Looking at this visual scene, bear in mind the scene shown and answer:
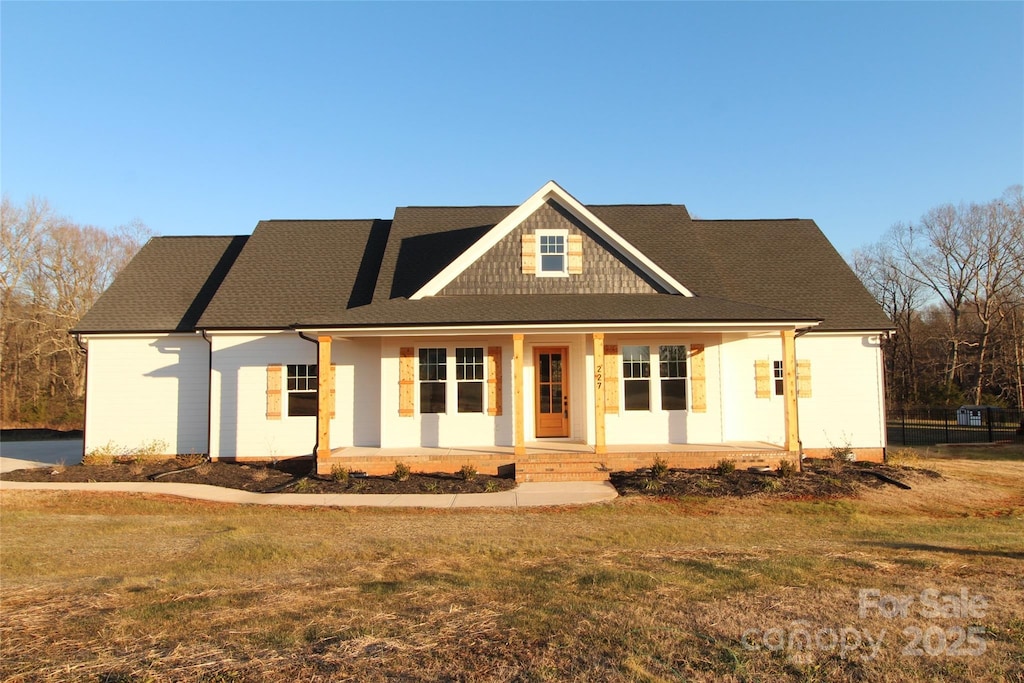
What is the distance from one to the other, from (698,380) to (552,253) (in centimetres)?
471

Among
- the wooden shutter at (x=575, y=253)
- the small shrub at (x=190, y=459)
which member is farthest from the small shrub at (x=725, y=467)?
the small shrub at (x=190, y=459)

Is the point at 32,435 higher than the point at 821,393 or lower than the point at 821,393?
lower

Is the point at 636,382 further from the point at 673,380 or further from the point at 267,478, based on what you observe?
the point at 267,478

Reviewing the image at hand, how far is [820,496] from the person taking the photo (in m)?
12.2

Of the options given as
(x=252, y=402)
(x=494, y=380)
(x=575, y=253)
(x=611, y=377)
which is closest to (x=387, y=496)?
(x=494, y=380)

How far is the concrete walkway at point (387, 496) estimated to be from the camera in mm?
11766

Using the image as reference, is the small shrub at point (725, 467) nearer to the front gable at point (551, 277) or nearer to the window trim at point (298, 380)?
the front gable at point (551, 277)

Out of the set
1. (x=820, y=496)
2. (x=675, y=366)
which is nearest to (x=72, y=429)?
(x=675, y=366)

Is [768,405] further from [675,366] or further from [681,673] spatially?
[681,673]

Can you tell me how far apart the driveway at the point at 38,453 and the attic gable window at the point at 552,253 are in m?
12.9

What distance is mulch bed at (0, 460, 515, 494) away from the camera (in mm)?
13039

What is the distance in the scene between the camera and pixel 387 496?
12.6 m

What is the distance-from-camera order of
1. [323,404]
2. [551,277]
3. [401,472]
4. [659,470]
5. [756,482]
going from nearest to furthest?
[756,482], [659,470], [401,472], [323,404], [551,277]

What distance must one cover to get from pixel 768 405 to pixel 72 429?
105 ft
